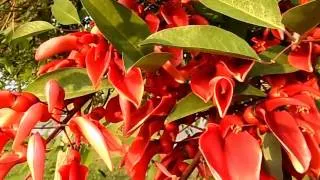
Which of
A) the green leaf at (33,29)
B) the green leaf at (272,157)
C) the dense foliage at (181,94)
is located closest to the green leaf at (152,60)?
the dense foliage at (181,94)

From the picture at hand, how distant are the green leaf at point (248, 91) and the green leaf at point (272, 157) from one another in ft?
0.11

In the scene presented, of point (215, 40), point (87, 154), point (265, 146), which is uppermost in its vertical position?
point (215, 40)

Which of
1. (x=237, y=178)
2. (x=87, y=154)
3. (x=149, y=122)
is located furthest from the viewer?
(x=87, y=154)

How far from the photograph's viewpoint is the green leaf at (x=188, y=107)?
45cm

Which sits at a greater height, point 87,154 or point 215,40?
point 215,40

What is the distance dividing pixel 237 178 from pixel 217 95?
0.07 meters

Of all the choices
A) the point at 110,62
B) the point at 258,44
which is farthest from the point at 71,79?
the point at 258,44

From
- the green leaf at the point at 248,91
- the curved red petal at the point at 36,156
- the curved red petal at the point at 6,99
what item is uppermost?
the curved red petal at the point at 6,99

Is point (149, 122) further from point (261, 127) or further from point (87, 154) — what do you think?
point (87, 154)

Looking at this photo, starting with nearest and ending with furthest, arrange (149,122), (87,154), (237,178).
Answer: (237,178) < (149,122) < (87,154)

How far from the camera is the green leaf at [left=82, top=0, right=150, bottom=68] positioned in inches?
17.0

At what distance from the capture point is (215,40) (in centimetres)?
41

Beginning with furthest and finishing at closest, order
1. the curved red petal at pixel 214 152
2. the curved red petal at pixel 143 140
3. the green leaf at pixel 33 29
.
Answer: the green leaf at pixel 33 29
the curved red petal at pixel 143 140
the curved red petal at pixel 214 152

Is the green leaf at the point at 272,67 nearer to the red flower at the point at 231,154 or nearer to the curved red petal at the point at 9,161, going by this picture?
the red flower at the point at 231,154
